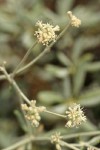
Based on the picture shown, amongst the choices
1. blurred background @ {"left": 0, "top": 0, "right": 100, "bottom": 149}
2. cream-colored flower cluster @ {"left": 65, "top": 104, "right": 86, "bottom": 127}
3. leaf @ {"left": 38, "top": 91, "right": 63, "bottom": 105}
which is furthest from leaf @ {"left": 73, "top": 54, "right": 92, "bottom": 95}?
cream-colored flower cluster @ {"left": 65, "top": 104, "right": 86, "bottom": 127}

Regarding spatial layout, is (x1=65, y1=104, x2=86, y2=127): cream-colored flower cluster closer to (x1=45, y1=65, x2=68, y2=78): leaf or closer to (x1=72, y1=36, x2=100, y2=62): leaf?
(x1=45, y1=65, x2=68, y2=78): leaf

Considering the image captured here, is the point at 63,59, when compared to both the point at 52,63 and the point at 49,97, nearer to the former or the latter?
the point at 52,63

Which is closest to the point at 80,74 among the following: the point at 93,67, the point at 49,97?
the point at 93,67

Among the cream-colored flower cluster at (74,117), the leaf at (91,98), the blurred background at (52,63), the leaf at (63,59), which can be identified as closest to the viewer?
the cream-colored flower cluster at (74,117)

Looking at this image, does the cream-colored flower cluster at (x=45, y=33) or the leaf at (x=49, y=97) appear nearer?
the cream-colored flower cluster at (x=45, y=33)

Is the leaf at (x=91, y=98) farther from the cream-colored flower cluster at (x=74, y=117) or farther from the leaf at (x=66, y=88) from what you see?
Result: the cream-colored flower cluster at (x=74, y=117)

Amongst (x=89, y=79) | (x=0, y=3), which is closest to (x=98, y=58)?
(x=89, y=79)

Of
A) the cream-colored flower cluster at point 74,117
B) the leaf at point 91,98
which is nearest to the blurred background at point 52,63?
the leaf at point 91,98

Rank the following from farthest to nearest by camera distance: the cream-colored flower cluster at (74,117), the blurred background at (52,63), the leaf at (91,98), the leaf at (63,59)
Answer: the leaf at (63,59), the blurred background at (52,63), the leaf at (91,98), the cream-colored flower cluster at (74,117)
